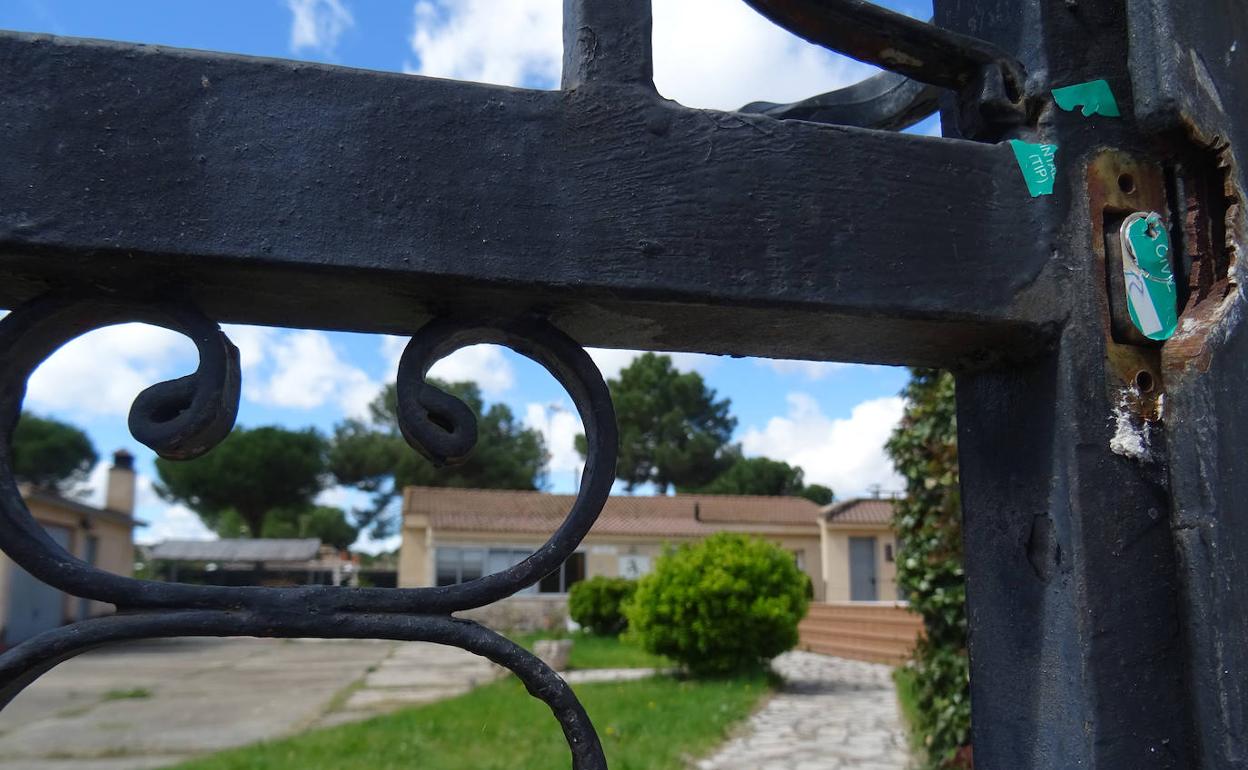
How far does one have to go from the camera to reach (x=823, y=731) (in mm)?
7391

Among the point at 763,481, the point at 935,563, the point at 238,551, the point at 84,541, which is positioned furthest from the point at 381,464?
the point at 935,563

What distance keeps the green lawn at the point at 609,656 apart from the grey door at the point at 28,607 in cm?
903

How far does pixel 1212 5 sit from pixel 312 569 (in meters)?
35.5


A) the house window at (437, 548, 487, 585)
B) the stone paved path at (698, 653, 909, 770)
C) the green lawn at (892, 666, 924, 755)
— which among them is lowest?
the stone paved path at (698, 653, 909, 770)

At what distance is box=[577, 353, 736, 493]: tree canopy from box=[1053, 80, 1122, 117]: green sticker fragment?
119 ft

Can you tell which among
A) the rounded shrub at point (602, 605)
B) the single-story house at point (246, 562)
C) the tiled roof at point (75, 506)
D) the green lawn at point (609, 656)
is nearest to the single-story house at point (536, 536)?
the rounded shrub at point (602, 605)

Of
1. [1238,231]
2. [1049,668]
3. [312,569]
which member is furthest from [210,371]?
[312,569]

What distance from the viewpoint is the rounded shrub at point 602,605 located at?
19312 millimetres

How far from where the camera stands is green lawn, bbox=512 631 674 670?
1374cm

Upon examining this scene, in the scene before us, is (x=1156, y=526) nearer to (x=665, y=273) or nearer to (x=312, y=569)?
(x=665, y=273)

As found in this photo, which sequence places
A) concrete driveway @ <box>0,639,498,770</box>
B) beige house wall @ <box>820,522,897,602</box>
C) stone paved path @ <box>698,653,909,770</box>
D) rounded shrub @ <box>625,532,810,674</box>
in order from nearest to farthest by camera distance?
1. stone paved path @ <box>698,653,909,770</box>
2. concrete driveway @ <box>0,639,498,770</box>
3. rounded shrub @ <box>625,532,810,674</box>
4. beige house wall @ <box>820,522,897,602</box>

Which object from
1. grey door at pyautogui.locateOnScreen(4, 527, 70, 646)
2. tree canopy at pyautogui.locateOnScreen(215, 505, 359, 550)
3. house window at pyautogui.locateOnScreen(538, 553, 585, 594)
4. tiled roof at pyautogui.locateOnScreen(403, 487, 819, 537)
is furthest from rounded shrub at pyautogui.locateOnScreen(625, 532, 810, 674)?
tree canopy at pyautogui.locateOnScreen(215, 505, 359, 550)

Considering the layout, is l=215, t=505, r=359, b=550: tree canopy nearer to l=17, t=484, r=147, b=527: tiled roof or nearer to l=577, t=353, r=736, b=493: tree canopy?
l=577, t=353, r=736, b=493: tree canopy

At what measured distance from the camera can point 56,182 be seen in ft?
2.36
